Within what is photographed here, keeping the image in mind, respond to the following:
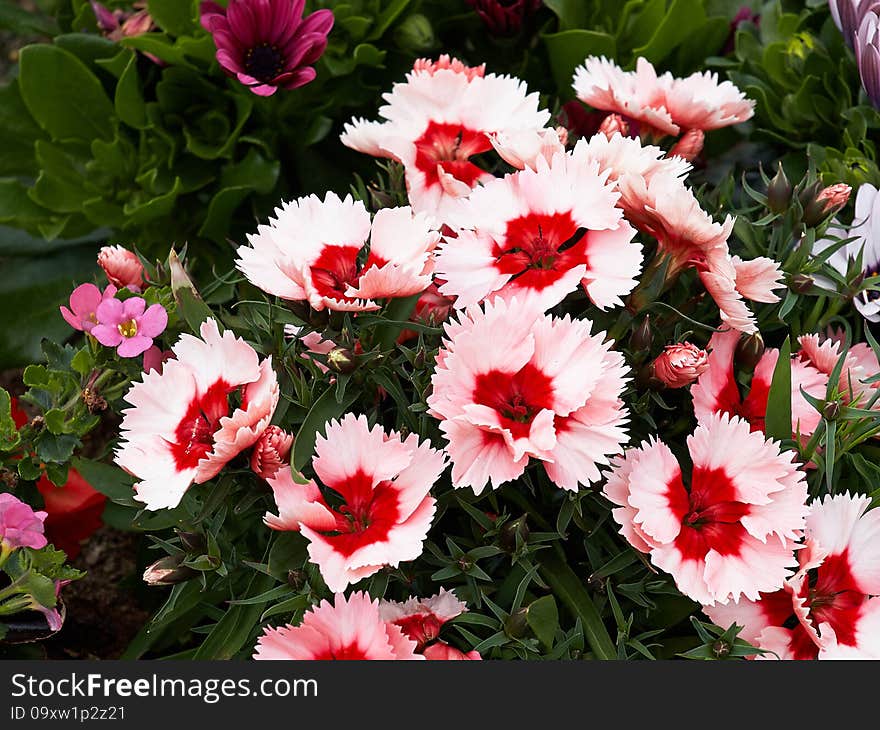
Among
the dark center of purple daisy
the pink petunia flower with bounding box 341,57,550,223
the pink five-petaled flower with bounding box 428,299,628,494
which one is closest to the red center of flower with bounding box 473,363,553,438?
the pink five-petaled flower with bounding box 428,299,628,494

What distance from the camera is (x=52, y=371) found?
116 centimetres

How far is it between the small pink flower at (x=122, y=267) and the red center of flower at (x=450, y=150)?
38 centimetres

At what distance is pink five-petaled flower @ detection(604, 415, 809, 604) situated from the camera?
3.08 ft

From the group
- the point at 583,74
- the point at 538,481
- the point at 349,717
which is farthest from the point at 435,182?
the point at 349,717

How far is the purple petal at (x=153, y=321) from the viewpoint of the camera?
3.50ft

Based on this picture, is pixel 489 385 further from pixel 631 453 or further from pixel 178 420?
pixel 178 420

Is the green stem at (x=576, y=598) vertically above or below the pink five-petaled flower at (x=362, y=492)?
below

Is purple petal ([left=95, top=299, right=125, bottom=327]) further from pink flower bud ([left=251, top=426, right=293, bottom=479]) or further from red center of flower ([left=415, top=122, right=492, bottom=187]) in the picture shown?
red center of flower ([left=415, top=122, right=492, bottom=187])

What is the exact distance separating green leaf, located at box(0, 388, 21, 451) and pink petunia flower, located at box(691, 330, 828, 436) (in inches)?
31.4

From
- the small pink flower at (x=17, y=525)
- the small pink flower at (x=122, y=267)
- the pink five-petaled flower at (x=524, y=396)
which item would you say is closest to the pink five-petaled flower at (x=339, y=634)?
the pink five-petaled flower at (x=524, y=396)

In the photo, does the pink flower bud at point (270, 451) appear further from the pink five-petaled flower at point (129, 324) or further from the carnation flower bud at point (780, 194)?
the carnation flower bud at point (780, 194)

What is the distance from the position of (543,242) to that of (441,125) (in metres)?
0.28

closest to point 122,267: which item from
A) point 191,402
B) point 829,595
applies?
point 191,402

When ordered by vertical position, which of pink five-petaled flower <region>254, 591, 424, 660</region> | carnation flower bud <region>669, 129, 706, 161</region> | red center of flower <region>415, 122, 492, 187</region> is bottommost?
pink five-petaled flower <region>254, 591, 424, 660</region>
